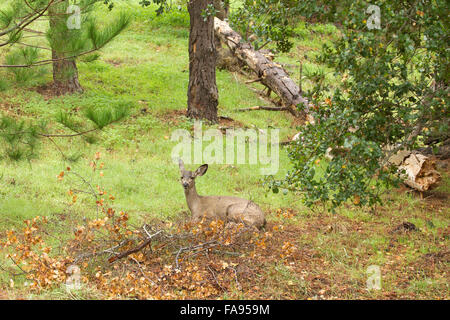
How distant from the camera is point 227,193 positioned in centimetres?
1061

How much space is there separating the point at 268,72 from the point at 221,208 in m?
7.87

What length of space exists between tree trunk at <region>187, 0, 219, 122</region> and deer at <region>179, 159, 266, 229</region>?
5908mm

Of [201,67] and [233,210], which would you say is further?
[201,67]

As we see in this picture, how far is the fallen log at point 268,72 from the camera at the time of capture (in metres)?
14.7

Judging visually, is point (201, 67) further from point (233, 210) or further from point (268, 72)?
point (233, 210)

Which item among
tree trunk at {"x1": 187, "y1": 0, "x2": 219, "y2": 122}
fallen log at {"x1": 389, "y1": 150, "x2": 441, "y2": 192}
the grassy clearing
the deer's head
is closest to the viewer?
the grassy clearing

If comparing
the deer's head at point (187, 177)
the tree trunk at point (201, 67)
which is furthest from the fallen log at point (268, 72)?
the deer's head at point (187, 177)

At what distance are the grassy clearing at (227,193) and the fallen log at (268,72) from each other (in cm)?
82

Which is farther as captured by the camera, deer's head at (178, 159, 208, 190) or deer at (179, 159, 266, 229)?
deer's head at (178, 159, 208, 190)

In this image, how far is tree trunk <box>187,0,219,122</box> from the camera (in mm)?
14312

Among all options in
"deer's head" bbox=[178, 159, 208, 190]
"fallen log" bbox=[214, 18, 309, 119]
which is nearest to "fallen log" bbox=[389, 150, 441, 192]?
"fallen log" bbox=[214, 18, 309, 119]

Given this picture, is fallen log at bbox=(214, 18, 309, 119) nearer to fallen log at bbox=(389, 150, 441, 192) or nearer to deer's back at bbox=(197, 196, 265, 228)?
fallen log at bbox=(389, 150, 441, 192)

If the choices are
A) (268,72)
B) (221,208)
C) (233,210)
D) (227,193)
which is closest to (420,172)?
(227,193)

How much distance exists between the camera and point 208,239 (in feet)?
24.3
